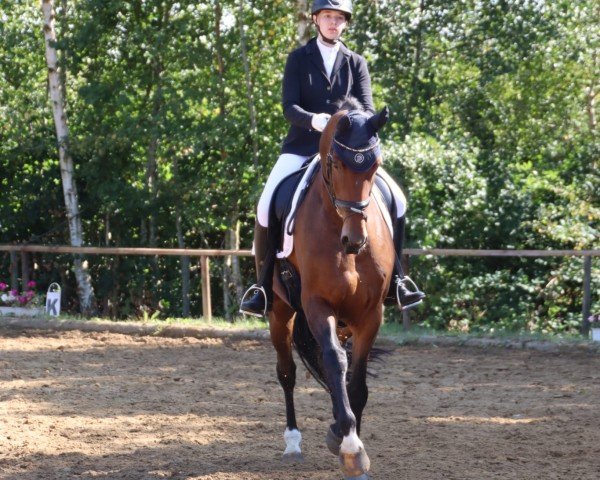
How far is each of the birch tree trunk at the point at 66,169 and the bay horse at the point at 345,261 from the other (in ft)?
38.5

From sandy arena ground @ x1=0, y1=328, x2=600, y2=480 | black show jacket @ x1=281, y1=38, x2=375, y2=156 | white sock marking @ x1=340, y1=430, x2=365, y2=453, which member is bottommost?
sandy arena ground @ x1=0, y1=328, x2=600, y2=480

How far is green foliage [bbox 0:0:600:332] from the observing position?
1583cm

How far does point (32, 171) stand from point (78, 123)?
5.59 feet

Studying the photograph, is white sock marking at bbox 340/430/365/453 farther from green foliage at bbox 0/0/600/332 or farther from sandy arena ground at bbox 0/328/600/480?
green foliage at bbox 0/0/600/332


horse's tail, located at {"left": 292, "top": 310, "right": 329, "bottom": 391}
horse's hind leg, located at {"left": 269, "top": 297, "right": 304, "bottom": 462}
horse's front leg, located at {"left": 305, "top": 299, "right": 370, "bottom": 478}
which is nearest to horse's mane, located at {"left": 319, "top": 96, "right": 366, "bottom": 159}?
horse's front leg, located at {"left": 305, "top": 299, "right": 370, "bottom": 478}

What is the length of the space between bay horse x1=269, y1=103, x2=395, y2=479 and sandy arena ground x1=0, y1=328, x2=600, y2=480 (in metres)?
0.54

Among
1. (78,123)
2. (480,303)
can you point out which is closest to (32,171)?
(78,123)

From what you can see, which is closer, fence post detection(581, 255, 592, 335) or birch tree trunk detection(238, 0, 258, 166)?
fence post detection(581, 255, 592, 335)

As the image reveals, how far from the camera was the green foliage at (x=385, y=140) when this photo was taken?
15828 mm

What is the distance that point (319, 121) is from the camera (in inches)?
242

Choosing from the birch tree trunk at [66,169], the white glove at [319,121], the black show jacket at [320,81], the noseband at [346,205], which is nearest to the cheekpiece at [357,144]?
the noseband at [346,205]

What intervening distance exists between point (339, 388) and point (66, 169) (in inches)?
508

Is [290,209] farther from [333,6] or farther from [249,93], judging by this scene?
[249,93]

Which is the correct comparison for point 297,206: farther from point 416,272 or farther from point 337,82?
point 416,272
